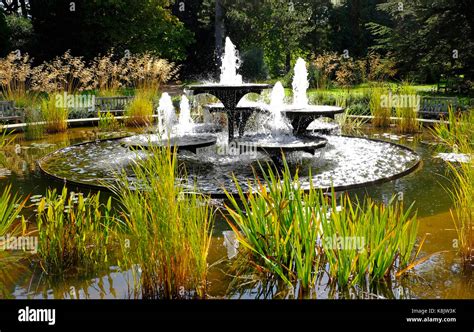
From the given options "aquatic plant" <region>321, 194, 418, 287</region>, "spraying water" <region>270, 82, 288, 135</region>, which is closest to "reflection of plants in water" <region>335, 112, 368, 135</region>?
"spraying water" <region>270, 82, 288, 135</region>

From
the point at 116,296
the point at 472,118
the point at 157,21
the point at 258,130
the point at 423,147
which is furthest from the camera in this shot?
the point at 157,21

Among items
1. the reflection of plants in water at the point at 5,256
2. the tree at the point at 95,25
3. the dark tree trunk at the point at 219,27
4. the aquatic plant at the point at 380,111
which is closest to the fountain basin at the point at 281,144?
the reflection of plants in water at the point at 5,256

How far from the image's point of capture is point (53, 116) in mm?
12070

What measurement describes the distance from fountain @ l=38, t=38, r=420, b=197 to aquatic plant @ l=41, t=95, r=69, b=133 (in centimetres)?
181

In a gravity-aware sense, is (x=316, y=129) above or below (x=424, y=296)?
above

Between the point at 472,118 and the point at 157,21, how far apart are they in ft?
66.1

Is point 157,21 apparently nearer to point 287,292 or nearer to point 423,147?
point 423,147

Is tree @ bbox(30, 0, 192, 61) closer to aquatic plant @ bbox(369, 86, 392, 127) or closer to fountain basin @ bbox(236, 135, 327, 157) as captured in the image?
aquatic plant @ bbox(369, 86, 392, 127)

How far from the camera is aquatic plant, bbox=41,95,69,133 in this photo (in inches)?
473

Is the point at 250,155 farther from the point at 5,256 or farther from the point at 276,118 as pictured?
the point at 5,256

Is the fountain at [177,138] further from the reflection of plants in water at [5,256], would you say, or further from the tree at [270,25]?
the tree at [270,25]

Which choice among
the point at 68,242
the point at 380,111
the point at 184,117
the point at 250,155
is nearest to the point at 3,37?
the point at 184,117

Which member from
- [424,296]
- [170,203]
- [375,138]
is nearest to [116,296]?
[170,203]

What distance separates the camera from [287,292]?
12.7 ft
